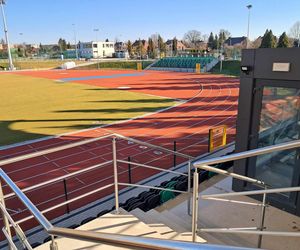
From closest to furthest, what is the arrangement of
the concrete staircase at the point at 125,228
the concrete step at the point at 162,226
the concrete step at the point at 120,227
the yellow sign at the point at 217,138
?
1. the concrete staircase at the point at 125,228
2. the concrete step at the point at 120,227
3. the concrete step at the point at 162,226
4. the yellow sign at the point at 217,138

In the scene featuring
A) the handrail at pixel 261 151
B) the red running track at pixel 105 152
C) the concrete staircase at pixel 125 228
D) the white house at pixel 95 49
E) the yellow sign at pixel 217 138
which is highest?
the white house at pixel 95 49

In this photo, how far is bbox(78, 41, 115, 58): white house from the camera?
126 m

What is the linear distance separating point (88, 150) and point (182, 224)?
25.3 feet

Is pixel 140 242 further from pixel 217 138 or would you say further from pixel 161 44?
pixel 161 44

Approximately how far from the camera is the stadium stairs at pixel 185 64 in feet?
188

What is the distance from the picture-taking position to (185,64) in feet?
204

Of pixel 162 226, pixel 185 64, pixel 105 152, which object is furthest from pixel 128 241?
pixel 185 64

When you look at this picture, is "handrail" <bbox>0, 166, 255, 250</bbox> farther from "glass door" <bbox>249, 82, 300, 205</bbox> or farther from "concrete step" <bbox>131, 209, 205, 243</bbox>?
"glass door" <bbox>249, 82, 300, 205</bbox>

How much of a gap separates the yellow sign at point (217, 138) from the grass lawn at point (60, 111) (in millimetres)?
7455

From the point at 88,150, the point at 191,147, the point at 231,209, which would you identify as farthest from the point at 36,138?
the point at 231,209

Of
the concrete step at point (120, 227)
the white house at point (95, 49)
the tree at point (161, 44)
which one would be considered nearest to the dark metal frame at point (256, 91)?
the concrete step at point (120, 227)

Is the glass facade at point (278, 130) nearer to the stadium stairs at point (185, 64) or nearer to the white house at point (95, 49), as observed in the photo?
the stadium stairs at point (185, 64)

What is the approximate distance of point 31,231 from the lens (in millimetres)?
6500

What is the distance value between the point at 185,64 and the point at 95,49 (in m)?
75.3
